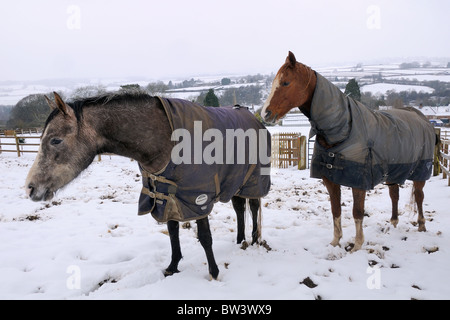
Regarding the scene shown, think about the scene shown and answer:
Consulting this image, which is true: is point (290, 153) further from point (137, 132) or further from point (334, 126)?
point (137, 132)

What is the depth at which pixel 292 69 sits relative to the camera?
9.56 ft

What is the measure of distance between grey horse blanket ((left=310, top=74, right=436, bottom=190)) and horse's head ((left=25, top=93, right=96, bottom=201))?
2393 mm

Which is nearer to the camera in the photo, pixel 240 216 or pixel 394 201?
pixel 240 216

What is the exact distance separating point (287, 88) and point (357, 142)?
104cm

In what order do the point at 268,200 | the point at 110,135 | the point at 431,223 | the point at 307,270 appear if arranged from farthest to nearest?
1. the point at 268,200
2. the point at 431,223
3. the point at 307,270
4. the point at 110,135

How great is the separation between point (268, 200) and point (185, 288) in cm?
373

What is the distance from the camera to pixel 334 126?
9.84ft

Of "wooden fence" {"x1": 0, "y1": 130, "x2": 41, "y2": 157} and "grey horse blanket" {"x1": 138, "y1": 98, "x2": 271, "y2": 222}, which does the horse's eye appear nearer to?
"grey horse blanket" {"x1": 138, "y1": 98, "x2": 271, "y2": 222}

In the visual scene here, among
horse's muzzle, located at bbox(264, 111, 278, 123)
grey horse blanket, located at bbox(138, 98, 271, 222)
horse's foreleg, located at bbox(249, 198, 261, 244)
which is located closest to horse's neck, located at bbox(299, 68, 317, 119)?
horse's muzzle, located at bbox(264, 111, 278, 123)

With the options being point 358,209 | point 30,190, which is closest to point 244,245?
point 358,209

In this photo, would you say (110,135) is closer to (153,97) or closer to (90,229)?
(153,97)

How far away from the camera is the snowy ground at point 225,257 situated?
255cm
